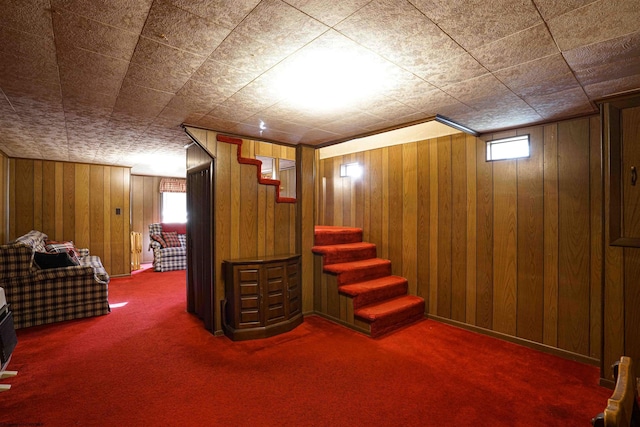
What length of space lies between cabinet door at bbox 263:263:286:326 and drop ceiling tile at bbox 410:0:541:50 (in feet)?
8.80

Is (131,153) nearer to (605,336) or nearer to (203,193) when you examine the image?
(203,193)

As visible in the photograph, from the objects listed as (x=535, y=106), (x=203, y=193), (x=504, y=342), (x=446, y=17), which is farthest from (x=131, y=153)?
(x=504, y=342)

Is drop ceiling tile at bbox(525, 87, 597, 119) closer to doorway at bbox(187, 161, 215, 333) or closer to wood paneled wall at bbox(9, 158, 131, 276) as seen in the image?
doorway at bbox(187, 161, 215, 333)

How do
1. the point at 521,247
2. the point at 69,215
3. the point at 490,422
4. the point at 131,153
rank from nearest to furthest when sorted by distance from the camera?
the point at 490,422 → the point at 521,247 → the point at 131,153 → the point at 69,215

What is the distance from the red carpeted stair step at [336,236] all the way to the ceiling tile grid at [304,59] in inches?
66.4

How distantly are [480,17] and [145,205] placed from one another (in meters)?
8.84

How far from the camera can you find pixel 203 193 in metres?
3.69

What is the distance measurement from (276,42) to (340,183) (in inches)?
141

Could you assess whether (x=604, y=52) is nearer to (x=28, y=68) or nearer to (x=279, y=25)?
(x=279, y=25)

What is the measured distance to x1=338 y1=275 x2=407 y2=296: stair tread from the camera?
3.70 metres

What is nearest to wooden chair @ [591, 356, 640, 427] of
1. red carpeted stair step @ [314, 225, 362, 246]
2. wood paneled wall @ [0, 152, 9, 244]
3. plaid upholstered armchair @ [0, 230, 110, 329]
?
red carpeted stair step @ [314, 225, 362, 246]

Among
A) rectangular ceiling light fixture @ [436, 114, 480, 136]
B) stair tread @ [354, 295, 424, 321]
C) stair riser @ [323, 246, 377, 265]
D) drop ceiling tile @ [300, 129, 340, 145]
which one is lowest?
stair tread @ [354, 295, 424, 321]

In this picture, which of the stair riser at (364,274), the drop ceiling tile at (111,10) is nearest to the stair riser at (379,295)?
the stair riser at (364,274)

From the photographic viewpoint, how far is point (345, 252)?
425cm
